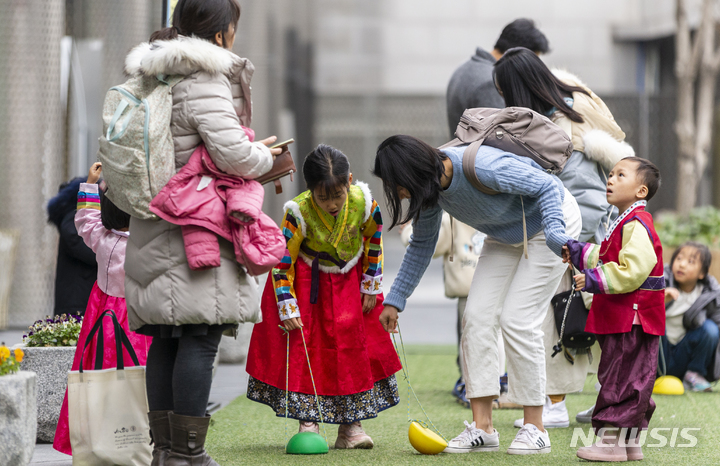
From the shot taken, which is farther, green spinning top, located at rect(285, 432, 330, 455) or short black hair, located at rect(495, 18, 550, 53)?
short black hair, located at rect(495, 18, 550, 53)

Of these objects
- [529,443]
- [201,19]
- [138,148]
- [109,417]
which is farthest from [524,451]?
[201,19]

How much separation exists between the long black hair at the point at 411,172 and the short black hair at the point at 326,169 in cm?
26

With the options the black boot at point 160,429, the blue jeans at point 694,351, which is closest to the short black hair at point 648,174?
the black boot at point 160,429

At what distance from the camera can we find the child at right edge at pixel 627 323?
3.38 metres

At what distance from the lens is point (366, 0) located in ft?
50.9

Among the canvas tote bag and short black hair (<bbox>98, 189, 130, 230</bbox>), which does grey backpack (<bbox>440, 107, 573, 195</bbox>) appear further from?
the canvas tote bag

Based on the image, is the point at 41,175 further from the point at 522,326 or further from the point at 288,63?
the point at 522,326

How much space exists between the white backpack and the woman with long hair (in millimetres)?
1788

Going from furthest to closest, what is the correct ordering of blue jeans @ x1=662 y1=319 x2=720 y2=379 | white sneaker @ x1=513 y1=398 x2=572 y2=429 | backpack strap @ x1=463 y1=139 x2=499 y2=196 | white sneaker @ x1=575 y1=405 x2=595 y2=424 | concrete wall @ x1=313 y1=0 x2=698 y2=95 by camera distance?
1. concrete wall @ x1=313 y1=0 x2=698 y2=95
2. blue jeans @ x1=662 y1=319 x2=720 y2=379
3. white sneaker @ x1=575 y1=405 x2=595 y2=424
4. white sneaker @ x1=513 y1=398 x2=572 y2=429
5. backpack strap @ x1=463 y1=139 x2=499 y2=196

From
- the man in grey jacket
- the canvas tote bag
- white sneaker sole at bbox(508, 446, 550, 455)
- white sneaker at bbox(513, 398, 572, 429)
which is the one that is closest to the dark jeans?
the canvas tote bag

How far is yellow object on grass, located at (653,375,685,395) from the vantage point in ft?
18.3

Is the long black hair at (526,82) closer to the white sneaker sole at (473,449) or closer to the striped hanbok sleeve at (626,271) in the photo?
the striped hanbok sleeve at (626,271)

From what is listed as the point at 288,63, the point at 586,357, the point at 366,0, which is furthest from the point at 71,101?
the point at 366,0

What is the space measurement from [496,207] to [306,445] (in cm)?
128
